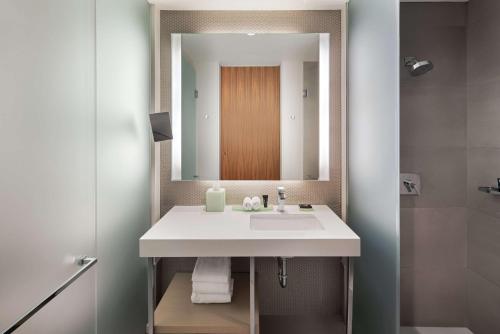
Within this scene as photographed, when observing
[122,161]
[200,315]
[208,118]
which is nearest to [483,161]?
[208,118]

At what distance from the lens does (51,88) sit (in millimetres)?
996

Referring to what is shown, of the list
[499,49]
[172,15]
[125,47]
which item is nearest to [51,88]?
[125,47]

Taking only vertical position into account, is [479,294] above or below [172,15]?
below

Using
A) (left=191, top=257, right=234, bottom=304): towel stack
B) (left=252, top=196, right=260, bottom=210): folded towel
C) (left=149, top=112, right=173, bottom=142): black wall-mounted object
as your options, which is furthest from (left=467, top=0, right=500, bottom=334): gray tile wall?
→ (left=149, top=112, right=173, bottom=142): black wall-mounted object

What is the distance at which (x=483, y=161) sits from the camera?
6.23ft

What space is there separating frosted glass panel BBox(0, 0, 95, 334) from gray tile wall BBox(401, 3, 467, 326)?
1.77m

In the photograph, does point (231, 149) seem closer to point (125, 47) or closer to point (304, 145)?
point (304, 145)

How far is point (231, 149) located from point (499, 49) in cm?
157

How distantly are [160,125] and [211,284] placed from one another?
0.93 metres

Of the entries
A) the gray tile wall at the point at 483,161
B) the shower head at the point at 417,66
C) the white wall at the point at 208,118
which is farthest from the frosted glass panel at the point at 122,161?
Result: the gray tile wall at the point at 483,161

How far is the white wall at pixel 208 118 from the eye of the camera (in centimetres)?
207

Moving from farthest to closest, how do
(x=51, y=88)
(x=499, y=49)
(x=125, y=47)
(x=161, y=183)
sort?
1. (x=161, y=183)
2. (x=499, y=49)
3. (x=125, y=47)
4. (x=51, y=88)

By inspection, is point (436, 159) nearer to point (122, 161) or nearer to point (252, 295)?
point (252, 295)

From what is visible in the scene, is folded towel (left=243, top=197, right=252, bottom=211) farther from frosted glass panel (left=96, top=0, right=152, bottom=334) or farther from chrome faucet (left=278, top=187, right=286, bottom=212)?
frosted glass panel (left=96, top=0, right=152, bottom=334)
